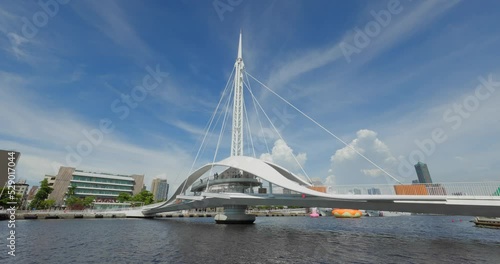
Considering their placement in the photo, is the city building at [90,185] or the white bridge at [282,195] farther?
the city building at [90,185]

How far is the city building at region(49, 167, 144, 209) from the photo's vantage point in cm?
10462

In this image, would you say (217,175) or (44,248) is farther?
(217,175)

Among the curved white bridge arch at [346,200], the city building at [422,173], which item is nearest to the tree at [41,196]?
the curved white bridge arch at [346,200]

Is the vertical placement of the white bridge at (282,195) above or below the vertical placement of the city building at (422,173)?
below

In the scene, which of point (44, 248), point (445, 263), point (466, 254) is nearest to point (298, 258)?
point (445, 263)

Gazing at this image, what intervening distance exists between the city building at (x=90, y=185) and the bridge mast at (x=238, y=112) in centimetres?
7148

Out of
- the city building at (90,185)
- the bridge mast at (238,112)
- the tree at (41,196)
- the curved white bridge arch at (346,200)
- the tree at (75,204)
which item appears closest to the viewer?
the curved white bridge arch at (346,200)

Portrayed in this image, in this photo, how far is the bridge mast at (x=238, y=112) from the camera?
51.6m

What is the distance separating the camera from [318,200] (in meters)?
33.8

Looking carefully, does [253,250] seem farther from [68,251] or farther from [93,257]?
[68,251]

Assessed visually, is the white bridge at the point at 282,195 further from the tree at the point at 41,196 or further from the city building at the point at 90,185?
the city building at the point at 90,185

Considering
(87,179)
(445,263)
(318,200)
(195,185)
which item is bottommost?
(445,263)

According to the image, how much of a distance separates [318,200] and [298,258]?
17.9 m

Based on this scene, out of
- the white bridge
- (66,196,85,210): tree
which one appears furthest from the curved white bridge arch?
(66,196,85,210): tree
